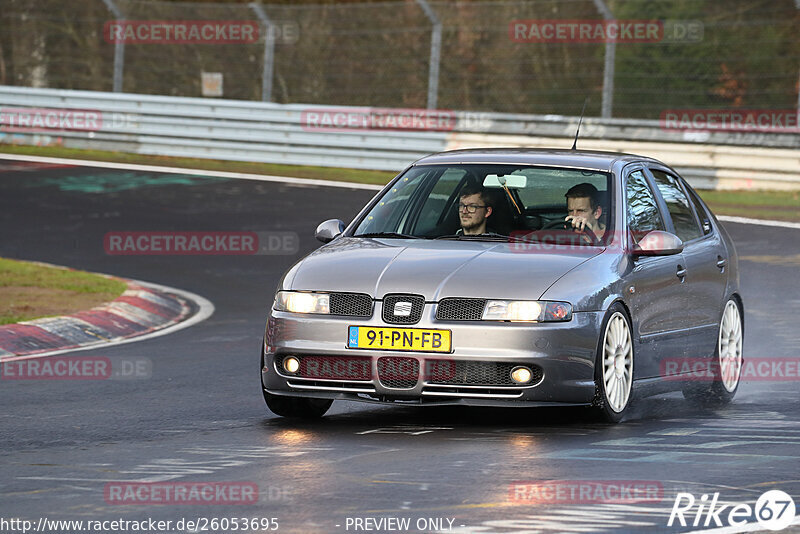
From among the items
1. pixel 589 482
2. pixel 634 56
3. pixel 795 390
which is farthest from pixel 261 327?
pixel 634 56

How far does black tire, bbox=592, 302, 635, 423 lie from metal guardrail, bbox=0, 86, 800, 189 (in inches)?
600

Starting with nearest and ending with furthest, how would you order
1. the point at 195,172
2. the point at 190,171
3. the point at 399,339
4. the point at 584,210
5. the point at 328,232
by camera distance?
the point at 399,339 < the point at 584,210 < the point at 328,232 < the point at 195,172 < the point at 190,171

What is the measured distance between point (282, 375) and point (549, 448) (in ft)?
5.35

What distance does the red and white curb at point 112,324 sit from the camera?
12.2m

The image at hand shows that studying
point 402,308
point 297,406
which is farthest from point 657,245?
point 297,406

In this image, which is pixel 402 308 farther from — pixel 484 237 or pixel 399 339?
pixel 484 237

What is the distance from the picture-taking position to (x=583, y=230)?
9016mm

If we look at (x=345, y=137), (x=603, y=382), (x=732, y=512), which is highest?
(x=345, y=137)

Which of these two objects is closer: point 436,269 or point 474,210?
point 436,269

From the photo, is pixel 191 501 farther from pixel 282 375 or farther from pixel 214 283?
pixel 214 283

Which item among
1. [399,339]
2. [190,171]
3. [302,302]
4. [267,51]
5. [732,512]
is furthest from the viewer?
[267,51]

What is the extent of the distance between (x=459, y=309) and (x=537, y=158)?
5.75ft

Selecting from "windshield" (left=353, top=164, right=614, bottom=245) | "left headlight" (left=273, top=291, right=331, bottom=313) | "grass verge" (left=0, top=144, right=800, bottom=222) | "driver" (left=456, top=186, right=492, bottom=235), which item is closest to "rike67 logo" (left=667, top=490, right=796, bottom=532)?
"left headlight" (left=273, top=291, right=331, bottom=313)

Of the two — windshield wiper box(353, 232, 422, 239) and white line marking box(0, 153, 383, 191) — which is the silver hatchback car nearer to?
windshield wiper box(353, 232, 422, 239)
